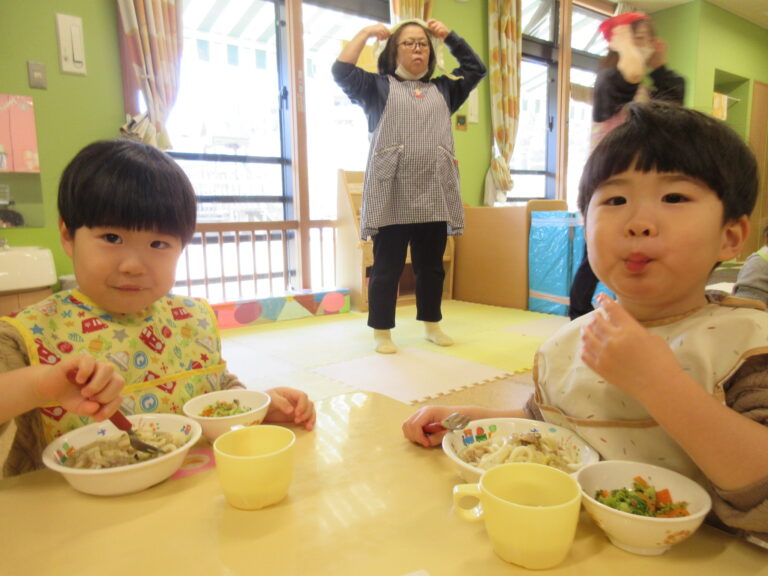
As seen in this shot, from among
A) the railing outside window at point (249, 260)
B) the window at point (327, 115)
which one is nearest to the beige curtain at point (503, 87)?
the window at point (327, 115)

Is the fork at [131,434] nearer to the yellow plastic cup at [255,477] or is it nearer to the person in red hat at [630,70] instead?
the yellow plastic cup at [255,477]

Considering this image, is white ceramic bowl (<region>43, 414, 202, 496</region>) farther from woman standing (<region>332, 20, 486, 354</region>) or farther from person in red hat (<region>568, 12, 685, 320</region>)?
woman standing (<region>332, 20, 486, 354</region>)

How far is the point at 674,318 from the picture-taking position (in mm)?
600

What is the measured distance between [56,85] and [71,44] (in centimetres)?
22

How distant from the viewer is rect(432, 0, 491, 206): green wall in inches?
169

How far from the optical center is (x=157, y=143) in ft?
9.49

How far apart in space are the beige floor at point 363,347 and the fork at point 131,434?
3.29ft

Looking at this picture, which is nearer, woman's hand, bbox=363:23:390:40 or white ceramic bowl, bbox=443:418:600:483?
white ceramic bowl, bbox=443:418:600:483

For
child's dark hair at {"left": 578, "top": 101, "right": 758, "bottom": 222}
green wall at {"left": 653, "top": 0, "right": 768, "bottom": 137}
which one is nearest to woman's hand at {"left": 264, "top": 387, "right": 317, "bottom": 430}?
child's dark hair at {"left": 578, "top": 101, "right": 758, "bottom": 222}

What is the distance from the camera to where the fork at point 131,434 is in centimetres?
57

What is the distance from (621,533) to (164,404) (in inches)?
25.7

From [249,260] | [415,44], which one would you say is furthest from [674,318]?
[249,260]

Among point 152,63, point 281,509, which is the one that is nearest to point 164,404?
point 281,509

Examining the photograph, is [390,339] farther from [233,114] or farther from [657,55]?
[233,114]
